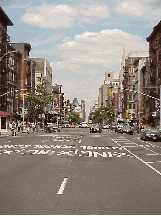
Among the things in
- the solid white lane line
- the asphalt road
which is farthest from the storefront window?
the solid white lane line

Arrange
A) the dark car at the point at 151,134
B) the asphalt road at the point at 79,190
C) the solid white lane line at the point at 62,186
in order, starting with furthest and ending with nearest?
the dark car at the point at 151,134 < the solid white lane line at the point at 62,186 < the asphalt road at the point at 79,190

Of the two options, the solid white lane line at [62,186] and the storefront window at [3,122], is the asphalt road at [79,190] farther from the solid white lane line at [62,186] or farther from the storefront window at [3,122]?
the storefront window at [3,122]

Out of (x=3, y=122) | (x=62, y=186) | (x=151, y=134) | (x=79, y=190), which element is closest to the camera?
(x=79, y=190)

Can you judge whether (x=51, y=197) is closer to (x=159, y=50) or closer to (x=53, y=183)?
(x=53, y=183)

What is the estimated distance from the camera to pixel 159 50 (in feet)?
228

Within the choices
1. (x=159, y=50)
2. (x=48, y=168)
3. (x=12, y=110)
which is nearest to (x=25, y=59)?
(x=12, y=110)

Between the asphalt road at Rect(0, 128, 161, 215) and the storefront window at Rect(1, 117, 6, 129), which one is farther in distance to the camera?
the storefront window at Rect(1, 117, 6, 129)

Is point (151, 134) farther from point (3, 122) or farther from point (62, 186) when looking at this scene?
point (3, 122)

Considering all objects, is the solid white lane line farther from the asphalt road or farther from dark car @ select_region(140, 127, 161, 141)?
dark car @ select_region(140, 127, 161, 141)

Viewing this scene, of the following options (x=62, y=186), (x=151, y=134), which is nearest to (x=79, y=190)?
(x=62, y=186)

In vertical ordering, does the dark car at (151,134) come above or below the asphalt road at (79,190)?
above

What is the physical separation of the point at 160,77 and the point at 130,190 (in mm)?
60660

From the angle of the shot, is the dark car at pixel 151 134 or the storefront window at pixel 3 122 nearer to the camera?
the dark car at pixel 151 134

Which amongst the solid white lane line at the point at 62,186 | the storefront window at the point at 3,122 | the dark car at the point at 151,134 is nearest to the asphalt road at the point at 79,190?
the solid white lane line at the point at 62,186
